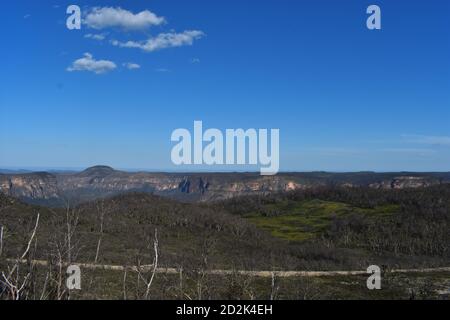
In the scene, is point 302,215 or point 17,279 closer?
point 17,279

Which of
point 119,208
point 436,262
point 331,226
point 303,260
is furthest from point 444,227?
point 119,208

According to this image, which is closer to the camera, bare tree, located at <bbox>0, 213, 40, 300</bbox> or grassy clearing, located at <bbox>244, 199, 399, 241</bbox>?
bare tree, located at <bbox>0, 213, 40, 300</bbox>

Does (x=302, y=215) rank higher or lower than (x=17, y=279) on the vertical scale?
lower

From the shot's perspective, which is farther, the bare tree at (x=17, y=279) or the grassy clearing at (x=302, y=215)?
the grassy clearing at (x=302, y=215)

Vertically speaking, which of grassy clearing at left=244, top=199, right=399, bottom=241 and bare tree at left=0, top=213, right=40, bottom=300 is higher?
bare tree at left=0, top=213, right=40, bottom=300

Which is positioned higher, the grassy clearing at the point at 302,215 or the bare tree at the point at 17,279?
the bare tree at the point at 17,279
